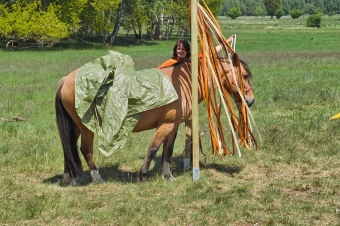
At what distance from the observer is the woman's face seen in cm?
728

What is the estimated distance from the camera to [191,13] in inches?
258

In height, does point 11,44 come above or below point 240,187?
below

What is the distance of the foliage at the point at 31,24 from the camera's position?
112ft

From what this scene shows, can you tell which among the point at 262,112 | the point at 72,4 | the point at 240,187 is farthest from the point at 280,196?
the point at 72,4

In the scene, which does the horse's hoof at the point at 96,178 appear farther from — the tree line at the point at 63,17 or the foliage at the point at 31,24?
the foliage at the point at 31,24

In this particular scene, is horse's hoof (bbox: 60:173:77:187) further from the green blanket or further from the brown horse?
the green blanket

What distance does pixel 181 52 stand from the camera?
23.9 ft

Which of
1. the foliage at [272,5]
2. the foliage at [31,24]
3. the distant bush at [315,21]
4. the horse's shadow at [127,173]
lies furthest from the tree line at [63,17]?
the foliage at [272,5]

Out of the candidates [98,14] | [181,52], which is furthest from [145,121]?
[98,14]

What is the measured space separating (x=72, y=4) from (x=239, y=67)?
105 feet

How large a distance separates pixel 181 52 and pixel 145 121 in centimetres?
122

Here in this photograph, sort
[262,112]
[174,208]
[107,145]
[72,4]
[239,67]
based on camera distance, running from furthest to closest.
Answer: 1. [72,4]
2. [262,112]
3. [239,67]
4. [107,145]
5. [174,208]

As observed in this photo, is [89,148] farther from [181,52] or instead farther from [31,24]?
[31,24]

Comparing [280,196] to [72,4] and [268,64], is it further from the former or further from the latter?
[72,4]
